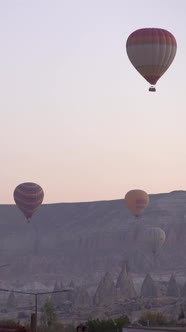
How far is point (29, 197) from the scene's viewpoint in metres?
158

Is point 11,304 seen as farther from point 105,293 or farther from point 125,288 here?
point 105,293

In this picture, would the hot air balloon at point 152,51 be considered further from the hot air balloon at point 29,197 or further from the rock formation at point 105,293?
the rock formation at point 105,293

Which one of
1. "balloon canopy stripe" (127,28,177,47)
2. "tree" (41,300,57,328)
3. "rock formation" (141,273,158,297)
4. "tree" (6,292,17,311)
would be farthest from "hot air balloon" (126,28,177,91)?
"tree" (6,292,17,311)

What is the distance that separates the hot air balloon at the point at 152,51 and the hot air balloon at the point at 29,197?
63052 millimetres

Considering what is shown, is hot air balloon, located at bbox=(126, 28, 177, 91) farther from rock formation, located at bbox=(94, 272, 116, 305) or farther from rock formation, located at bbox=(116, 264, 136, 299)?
rock formation, located at bbox=(116, 264, 136, 299)

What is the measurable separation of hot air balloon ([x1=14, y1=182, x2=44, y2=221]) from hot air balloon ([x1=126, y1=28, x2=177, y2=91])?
6305cm

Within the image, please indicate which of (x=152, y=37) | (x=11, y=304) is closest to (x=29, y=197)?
(x=11, y=304)

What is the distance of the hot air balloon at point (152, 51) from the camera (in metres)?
94.7

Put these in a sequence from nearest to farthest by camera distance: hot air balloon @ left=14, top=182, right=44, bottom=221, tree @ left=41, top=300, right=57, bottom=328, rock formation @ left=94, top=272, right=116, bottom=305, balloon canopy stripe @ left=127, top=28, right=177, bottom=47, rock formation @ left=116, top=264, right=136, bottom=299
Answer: balloon canopy stripe @ left=127, top=28, right=177, bottom=47 → tree @ left=41, top=300, right=57, bottom=328 → hot air balloon @ left=14, top=182, right=44, bottom=221 → rock formation @ left=94, top=272, right=116, bottom=305 → rock formation @ left=116, top=264, right=136, bottom=299

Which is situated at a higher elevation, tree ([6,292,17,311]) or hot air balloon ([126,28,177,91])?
hot air balloon ([126,28,177,91])

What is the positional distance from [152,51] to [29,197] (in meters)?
66.2

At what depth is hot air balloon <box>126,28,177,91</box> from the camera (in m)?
94.7

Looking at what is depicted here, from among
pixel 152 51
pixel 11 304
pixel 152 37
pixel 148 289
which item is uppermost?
pixel 152 37

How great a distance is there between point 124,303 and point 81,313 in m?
10.6
